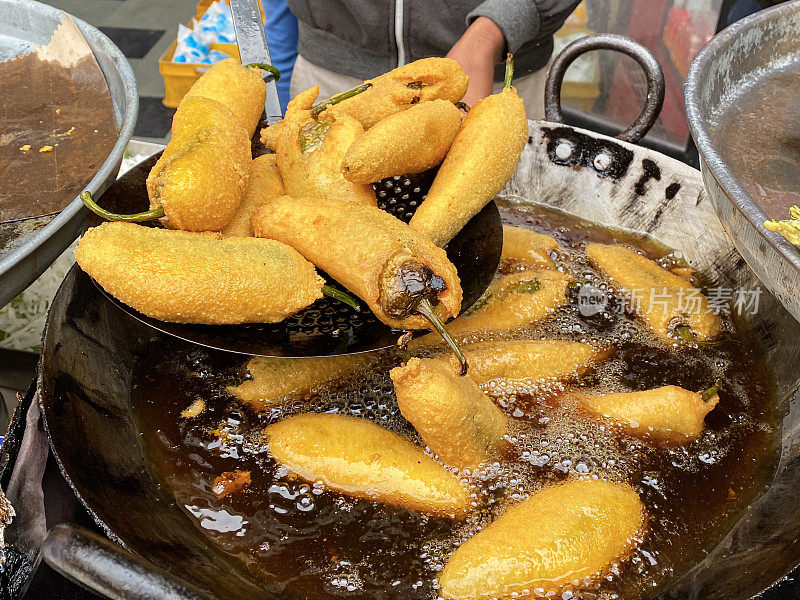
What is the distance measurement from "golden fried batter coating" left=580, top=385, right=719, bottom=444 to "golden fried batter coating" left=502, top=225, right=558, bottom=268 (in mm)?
441

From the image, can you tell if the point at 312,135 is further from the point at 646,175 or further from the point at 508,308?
the point at 646,175

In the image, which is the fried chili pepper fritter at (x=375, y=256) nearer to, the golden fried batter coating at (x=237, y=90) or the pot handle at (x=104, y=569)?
the golden fried batter coating at (x=237, y=90)

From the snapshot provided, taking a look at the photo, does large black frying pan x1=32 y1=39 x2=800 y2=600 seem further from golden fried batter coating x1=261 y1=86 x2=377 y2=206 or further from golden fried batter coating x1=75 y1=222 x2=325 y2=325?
golden fried batter coating x1=261 y1=86 x2=377 y2=206

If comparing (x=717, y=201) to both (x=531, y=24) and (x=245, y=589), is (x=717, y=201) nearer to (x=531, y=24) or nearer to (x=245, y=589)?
(x=245, y=589)

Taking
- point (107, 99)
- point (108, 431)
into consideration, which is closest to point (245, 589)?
point (108, 431)

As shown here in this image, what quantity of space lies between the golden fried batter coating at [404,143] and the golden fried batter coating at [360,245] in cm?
7

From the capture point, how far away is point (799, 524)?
930 millimetres

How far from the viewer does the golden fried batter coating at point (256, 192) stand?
1.21 meters

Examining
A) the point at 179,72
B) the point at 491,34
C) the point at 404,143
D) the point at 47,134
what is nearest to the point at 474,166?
the point at 404,143

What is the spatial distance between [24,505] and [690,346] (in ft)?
4.01

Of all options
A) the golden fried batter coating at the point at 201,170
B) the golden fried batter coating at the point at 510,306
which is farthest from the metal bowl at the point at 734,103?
the golden fried batter coating at the point at 201,170

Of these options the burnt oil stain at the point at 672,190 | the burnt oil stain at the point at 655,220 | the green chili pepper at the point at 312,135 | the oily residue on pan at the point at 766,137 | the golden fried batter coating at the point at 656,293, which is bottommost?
the golden fried batter coating at the point at 656,293

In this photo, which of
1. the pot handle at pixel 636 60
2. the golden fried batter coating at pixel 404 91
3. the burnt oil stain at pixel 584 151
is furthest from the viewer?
the burnt oil stain at pixel 584 151

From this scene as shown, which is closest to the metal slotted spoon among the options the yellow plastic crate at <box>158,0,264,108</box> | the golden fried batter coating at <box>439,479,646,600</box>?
the golden fried batter coating at <box>439,479,646,600</box>
